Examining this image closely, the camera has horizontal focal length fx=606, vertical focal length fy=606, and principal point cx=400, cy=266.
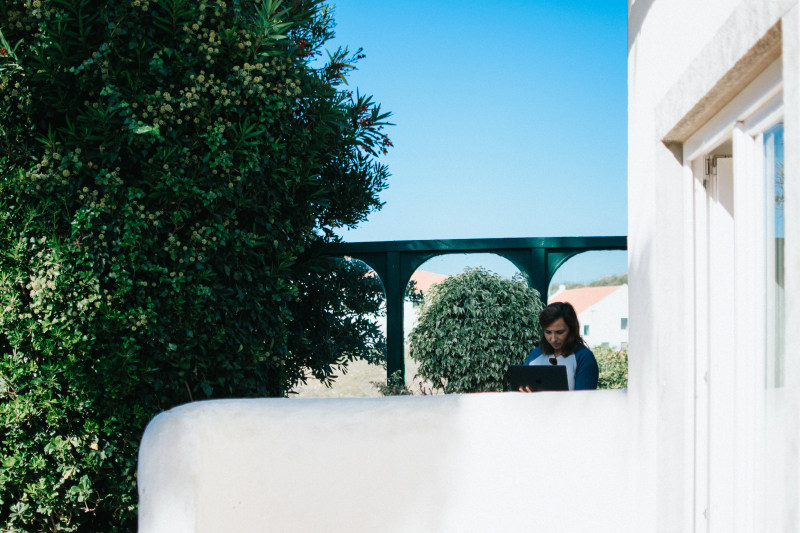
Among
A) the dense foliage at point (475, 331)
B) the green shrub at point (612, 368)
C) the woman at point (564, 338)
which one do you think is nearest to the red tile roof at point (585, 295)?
the green shrub at point (612, 368)

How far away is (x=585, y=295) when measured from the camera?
8.92 metres

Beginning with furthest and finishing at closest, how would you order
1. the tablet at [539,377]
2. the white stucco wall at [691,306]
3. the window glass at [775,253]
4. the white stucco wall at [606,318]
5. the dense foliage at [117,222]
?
the white stucco wall at [606,318], the tablet at [539,377], the dense foliage at [117,222], the white stucco wall at [691,306], the window glass at [775,253]

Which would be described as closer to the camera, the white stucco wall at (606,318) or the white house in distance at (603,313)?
the white house in distance at (603,313)

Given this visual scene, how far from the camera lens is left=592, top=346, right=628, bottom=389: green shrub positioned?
799cm

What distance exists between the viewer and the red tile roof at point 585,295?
27.7ft

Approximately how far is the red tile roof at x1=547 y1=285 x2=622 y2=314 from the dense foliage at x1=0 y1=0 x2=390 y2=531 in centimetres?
509

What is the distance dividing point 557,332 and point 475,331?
1.80m

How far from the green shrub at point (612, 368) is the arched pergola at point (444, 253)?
1.53 m

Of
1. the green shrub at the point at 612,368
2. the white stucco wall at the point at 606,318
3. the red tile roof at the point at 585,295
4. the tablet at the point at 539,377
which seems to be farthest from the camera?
the white stucco wall at the point at 606,318

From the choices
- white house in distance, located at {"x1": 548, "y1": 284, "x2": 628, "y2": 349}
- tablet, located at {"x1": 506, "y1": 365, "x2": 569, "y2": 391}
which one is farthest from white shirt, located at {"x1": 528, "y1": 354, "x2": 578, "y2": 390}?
white house in distance, located at {"x1": 548, "y1": 284, "x2": 628, "y2": 349}

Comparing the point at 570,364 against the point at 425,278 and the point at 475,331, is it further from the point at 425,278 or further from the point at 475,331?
the point at 425,278

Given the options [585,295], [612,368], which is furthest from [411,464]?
[585,295]

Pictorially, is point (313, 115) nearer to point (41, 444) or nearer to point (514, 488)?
point (41, 444)

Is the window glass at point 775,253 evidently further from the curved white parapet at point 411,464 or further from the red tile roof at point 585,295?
the red tile roof at point 585,295
